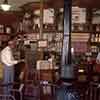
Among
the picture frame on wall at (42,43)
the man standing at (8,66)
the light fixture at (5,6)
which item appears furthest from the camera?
the light fixture at (5,6)

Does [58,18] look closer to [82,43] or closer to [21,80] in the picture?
[82,43]

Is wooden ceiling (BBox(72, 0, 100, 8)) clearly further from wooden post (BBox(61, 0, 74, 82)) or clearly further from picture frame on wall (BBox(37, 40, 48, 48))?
wooden post (BBox(61, 0, 74, 82))

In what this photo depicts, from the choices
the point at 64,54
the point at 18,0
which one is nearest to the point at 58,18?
the point at 18,0

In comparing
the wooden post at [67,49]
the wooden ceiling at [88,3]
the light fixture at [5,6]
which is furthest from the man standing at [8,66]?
the light fixture at [5,6]

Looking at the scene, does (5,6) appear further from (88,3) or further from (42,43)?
(88,3)

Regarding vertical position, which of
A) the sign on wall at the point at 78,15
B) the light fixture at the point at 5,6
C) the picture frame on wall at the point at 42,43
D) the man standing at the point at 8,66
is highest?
the light fixture at the point at 5,6

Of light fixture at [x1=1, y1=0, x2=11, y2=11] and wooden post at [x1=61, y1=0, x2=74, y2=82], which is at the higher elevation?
light fixture at [x1=1, y1=0, x2=11, y2=11]

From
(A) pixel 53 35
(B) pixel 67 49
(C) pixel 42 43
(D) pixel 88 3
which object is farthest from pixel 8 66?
(D) pixel 88 3

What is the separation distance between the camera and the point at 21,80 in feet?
24.0

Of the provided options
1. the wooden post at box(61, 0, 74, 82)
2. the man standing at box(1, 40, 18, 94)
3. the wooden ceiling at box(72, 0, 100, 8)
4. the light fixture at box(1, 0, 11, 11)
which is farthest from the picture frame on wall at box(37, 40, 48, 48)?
the wooden post at box(61, 0, 74, 82)

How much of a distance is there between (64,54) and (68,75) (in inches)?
16.0

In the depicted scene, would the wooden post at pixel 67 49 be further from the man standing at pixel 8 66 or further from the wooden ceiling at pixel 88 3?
the wooden ceiling at pixel 88 3

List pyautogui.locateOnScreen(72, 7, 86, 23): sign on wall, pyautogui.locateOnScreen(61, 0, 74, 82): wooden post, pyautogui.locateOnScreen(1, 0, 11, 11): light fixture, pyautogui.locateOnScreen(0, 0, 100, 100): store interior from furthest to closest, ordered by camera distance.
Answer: pyautogui.locateOnScreen(1, 0, 11, 11): light fixture, pyautogui.locateOnScreen(72, 7, 86, 23): sign on wall, pyautogui.locateOnScreen(0, 0, 100, 100): store interior, pyautogui.locateOnScreen(61, 0, 74, 82): wooden post

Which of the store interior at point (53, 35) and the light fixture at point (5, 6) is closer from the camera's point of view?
the store interior at point (53, 35)
